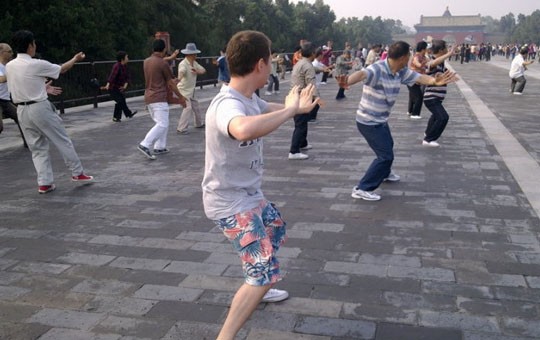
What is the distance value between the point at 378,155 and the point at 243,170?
10.4 ft

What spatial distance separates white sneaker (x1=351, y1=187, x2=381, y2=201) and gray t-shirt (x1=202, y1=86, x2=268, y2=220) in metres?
3.00

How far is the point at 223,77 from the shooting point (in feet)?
45.9

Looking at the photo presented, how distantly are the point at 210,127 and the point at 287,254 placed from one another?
1.84 meters

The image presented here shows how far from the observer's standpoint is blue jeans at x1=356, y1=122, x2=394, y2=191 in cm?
544

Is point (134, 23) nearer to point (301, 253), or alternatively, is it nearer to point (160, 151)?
point (160, 151)

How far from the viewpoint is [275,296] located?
130 inches

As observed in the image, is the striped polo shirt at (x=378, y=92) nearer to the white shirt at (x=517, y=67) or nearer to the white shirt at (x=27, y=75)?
the white shirt at (x=27, y=75)

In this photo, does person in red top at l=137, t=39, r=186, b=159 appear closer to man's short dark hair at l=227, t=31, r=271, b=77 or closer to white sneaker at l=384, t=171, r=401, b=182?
white sneaker at l=384, t=171, r=401, b=182

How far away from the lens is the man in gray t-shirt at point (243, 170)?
2439 millimetres

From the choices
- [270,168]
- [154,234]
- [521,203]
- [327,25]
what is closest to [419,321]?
[154,234]

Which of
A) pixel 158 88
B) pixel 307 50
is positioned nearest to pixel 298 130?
pixel 307 50

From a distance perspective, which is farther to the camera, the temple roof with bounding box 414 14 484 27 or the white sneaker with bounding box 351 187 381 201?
the temple roof with bounding box 414 14 484 27

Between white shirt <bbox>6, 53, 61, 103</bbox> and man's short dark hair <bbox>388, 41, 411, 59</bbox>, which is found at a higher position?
man's short dark hair <bbox>388, 41, 411, 59</bbox>

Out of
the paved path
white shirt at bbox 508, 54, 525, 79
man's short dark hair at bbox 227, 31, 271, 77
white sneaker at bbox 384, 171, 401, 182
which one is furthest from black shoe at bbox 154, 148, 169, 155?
white shirt at bbox 508, 54, 525, 79
